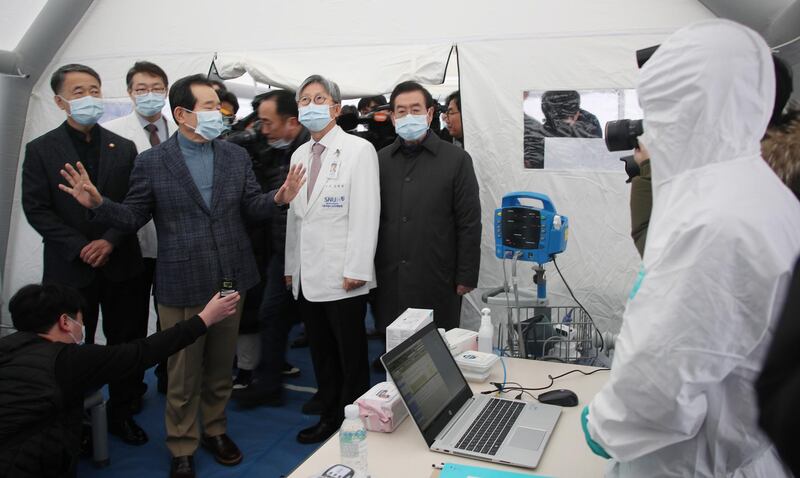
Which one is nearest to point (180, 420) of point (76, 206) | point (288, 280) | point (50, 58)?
point (288, 280)

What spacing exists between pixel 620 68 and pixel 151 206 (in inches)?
102

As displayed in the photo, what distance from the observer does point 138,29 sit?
13.1ft

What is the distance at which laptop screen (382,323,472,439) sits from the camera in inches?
53.4

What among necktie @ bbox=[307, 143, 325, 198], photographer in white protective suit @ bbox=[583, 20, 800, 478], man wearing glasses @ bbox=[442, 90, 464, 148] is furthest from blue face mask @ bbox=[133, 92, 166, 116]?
photographer in white protective suit @ bbox=[583, 20, 800, 478]

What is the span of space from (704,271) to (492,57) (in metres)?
2.81

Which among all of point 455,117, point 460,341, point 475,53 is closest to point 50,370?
point 460,341

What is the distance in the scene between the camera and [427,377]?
147 centimetres

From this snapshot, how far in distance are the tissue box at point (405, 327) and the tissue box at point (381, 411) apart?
16cm

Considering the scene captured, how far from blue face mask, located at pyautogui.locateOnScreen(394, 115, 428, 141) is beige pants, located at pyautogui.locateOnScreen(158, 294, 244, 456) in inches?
42.7

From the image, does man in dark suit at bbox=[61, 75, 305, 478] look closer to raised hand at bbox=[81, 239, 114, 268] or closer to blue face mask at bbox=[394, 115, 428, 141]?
raised hand at bbox=[81, 239, 114, 268]

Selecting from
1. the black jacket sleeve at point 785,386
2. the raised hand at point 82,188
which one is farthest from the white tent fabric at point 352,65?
the black jacket sleeve at point 785,386

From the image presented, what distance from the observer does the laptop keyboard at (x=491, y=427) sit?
1338mm

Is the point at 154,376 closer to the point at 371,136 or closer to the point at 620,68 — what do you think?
the point at 371,136

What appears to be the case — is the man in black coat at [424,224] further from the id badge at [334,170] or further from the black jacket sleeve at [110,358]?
the black jacket sleeve at [110,358]
